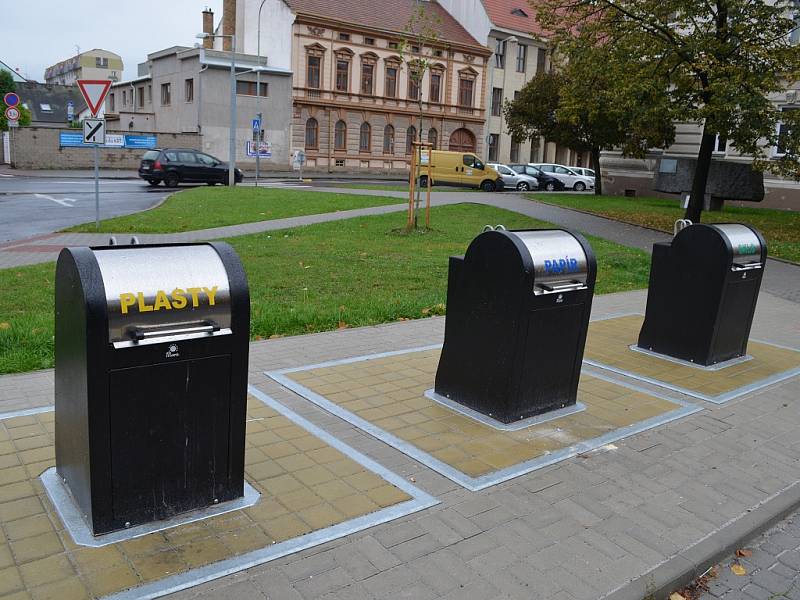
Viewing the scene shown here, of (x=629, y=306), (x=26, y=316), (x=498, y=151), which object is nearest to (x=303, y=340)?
(x=26, y=316)

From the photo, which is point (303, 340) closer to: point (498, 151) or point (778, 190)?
point (778, 190)

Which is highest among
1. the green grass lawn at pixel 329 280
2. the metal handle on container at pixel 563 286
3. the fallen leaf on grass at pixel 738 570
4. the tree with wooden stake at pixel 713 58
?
the tree with wooden stake at pixel 713 58

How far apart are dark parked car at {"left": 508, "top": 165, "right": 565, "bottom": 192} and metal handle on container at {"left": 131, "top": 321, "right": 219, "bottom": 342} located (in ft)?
119

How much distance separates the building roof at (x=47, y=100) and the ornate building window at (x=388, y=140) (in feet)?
119

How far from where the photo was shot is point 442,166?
36.9 m

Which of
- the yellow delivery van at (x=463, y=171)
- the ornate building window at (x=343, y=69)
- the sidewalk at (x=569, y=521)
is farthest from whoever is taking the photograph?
the ornate building window at (x=343, y=69)

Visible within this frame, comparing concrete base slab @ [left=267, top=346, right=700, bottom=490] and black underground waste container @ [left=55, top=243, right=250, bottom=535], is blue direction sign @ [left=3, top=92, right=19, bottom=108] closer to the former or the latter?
concrete base slab @ [left=267, top=346, right=700, bottom=490]

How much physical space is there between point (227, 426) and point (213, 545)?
0.59 meters

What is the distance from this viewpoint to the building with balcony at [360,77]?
47.8 m

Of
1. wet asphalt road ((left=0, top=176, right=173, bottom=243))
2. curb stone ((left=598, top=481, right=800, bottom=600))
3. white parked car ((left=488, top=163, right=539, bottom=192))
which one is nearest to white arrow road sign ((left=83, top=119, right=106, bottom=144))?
wet asphalt road ((left=0, top=176, right=173, bottom=243))

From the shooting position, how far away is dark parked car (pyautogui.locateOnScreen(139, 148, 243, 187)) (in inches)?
1212

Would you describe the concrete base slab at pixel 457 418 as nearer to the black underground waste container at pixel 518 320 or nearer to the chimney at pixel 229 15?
the black underground waste container at pixel 518 320

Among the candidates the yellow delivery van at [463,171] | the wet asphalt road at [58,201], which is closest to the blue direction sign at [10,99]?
the wet asphalt road at [58,201]

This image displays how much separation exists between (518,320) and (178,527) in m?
2.56
